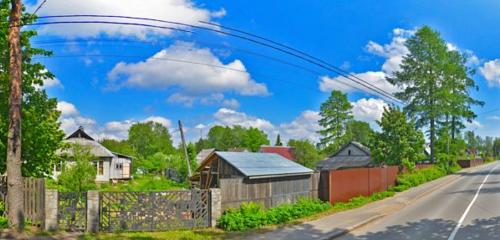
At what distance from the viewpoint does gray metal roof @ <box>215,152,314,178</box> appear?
18.8 metres

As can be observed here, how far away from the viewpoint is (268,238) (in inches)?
544

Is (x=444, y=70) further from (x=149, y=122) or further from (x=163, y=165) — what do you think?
(x=149, y=122)

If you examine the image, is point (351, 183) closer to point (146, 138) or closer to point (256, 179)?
point (256, 179)

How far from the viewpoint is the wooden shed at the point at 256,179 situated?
17.1 metres

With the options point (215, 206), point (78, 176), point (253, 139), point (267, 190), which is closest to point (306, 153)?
point (253, 139)

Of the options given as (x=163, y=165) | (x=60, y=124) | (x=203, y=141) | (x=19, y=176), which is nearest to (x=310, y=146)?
(x=163, y=165)

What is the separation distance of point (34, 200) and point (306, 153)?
50.7 m

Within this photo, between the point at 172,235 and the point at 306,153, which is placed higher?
the point at 306,153

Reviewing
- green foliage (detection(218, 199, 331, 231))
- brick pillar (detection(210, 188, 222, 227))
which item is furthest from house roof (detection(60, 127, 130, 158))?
brick pillar (detection(210, 188, 222, 227))

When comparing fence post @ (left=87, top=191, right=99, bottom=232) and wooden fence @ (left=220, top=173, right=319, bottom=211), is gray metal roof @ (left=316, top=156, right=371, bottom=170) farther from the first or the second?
fence post @ (left=87, top=191, right=99, bottom=232)

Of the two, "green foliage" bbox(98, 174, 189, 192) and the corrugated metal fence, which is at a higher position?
the corrugated metal fence

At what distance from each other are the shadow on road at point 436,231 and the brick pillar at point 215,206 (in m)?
4.17

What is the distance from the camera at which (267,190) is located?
1902cm

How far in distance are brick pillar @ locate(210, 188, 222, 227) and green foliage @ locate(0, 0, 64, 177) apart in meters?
6.54
